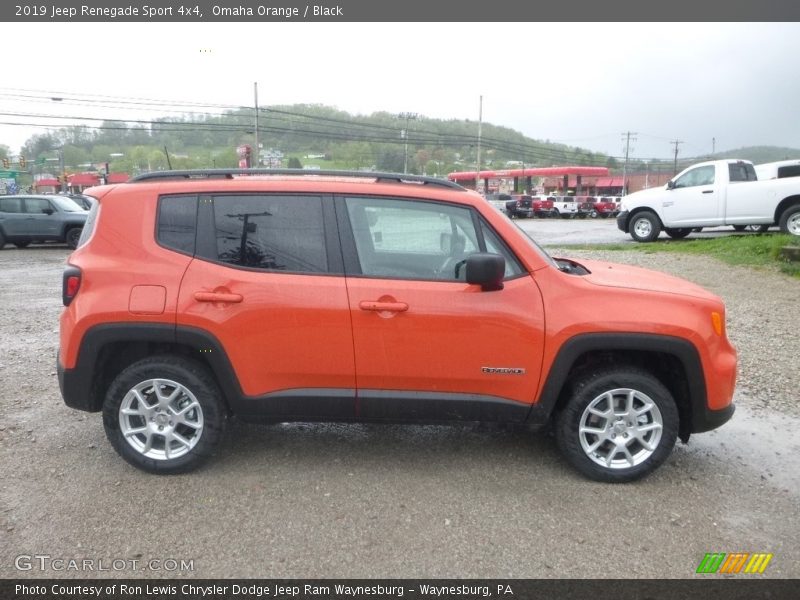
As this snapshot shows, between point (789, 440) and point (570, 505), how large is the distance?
1.98 m

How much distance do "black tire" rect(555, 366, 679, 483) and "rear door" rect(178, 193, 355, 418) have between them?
1365mm

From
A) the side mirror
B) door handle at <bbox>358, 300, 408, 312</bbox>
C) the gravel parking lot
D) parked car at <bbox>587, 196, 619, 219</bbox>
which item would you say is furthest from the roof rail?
parked car at <bbox>587, 196, 619, 219</bbox>

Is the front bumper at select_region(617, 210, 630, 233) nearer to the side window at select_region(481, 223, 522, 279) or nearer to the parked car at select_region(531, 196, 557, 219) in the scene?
the side window at select_region(481, 223, 522, 279)

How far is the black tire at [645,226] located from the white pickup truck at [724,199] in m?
0.05

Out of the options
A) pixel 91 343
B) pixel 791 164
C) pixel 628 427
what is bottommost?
pixel 628 427

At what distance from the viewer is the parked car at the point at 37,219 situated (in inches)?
720

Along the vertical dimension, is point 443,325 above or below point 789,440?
above

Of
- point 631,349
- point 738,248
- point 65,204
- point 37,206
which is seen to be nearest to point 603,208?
point 738,248

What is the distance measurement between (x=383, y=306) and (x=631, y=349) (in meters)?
1.48

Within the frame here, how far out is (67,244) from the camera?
61.9 feet

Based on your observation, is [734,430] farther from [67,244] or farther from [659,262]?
[67,244]

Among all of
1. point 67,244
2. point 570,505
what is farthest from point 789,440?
point 67,244

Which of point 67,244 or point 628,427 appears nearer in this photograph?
point 628,427

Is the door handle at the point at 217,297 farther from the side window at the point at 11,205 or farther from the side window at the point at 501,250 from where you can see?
the side window at the point at 11,205
